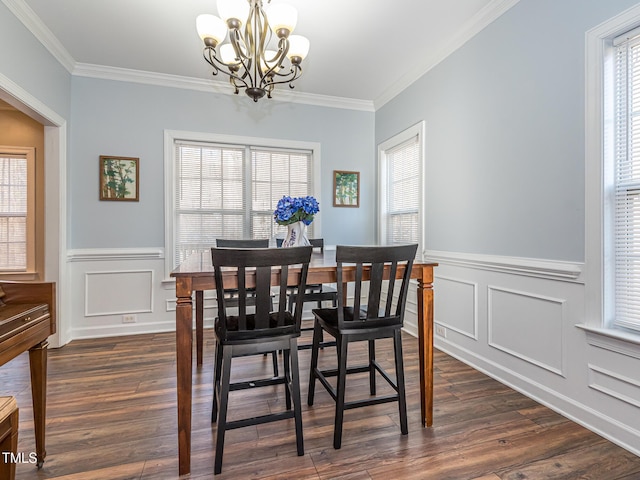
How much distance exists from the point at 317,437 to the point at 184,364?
829 mm

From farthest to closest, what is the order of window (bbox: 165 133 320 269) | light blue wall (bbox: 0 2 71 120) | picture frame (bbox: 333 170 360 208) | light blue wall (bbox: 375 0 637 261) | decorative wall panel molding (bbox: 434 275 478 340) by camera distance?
picture frame (bbox: 333 170 360 208), window (bbox: 165 133 320 269), decorative wall panel molding (bbox: 434 275 478 340), light blue wall (bbox: 0 2 71 120), light blue wall (bbox: 375 0 637 261)

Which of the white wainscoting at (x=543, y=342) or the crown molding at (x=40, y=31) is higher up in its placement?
the crown molding at (x=40, y=31)

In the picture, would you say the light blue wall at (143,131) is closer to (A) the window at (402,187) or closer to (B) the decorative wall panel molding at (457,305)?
(A) the window at (402,187)

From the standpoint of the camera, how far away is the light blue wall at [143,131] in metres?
3.39

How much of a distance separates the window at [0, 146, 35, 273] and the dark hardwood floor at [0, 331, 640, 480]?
2065mm

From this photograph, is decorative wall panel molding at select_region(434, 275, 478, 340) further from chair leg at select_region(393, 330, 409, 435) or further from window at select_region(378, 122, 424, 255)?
chair leg at select_region(393, 330, 409, 435)

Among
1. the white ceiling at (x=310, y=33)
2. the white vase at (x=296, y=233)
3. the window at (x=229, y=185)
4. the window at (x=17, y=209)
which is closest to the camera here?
the white vase at (x=296, y=233)

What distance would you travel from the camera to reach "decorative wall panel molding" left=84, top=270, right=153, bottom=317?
3434mm

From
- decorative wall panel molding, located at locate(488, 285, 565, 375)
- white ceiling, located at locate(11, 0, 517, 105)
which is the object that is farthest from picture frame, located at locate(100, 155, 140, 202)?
decorative wall panel molding, located at locate(488, 285, 565, 375)

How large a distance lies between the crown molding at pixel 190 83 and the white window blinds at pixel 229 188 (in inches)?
24.5

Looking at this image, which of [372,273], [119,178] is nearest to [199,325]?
[372,273]

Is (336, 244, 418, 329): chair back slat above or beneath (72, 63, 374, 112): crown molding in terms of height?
beneath

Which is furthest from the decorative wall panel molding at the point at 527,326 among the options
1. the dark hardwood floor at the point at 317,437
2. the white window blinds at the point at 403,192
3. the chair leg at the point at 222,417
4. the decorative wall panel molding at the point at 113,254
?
the decorative wall panel molding at the point at 113,254

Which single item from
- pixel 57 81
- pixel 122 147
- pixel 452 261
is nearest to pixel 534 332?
pixel 452 261
